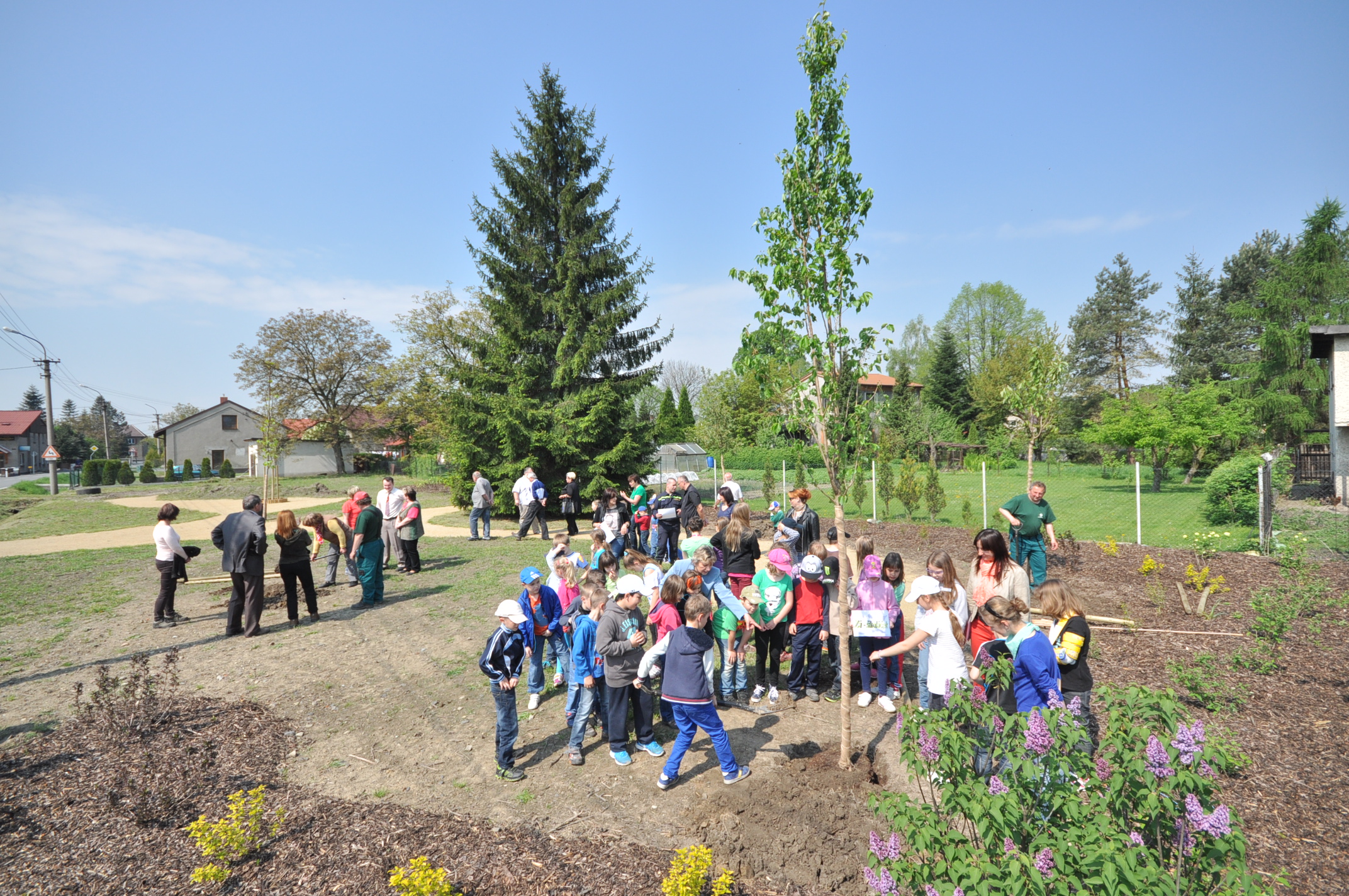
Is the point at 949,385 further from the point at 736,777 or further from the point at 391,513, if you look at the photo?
the point at 736,777

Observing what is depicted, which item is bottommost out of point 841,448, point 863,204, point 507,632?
point 507,632

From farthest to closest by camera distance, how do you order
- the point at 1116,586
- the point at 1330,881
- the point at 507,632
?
1. the point at 1116,586
2. the point at 507,632
3. the point at 1330,881

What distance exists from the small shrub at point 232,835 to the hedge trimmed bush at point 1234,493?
19.4 meters

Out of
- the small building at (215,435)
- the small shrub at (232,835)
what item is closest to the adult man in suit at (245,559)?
the small shrub at (232,835)

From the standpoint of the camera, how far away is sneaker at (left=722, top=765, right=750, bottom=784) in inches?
196

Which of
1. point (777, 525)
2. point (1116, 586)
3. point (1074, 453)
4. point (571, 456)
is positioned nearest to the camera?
point (777, 525)

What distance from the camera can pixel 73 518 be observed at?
891 inches

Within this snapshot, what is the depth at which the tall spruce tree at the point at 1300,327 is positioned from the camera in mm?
26500

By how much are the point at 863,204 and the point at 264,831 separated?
645 cm

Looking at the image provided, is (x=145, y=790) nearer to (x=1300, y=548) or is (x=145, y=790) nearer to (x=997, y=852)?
(x=997, y=852)

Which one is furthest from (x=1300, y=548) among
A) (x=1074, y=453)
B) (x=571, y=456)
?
(x=1074, y=453)

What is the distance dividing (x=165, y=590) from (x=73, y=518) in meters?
19.1

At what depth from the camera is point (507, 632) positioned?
17.2 ft

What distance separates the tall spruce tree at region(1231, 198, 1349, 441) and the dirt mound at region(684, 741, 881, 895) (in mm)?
32081
